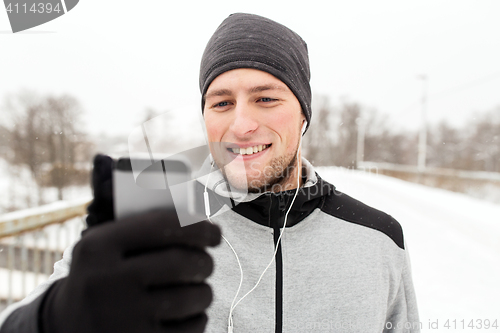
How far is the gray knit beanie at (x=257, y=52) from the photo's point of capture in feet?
3.78

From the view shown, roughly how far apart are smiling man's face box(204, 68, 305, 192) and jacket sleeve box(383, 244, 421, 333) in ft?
2.03

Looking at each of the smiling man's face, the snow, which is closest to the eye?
the smiling man's face

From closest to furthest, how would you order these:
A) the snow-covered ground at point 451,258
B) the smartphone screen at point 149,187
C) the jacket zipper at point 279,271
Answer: the smartphone screen at point 149,187 < the jacket zipper at point 279,271 < the snow-covered ground at point 451,258

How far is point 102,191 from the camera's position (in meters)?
0.40

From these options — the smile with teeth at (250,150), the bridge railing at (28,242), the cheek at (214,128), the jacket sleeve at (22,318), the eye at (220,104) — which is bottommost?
the bridge railing at (28,242)

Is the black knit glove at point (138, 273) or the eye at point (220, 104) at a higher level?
the eye at point (220, 104)

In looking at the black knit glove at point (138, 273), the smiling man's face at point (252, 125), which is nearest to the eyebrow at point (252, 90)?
the smiling man's face at point (252, 125)

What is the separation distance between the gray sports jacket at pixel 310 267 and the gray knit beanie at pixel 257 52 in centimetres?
48

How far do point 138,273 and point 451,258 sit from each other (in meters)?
4.54

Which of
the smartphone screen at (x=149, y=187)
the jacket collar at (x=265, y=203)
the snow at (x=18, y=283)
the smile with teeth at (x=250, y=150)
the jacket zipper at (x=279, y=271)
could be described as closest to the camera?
the smartphone screen at (x=149, y=187)

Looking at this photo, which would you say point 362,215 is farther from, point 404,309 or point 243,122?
point 243,122

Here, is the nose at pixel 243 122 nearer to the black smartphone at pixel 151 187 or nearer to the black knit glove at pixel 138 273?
the black smartphone at pixel 151 187

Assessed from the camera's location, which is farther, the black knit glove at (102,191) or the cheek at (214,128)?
the cheek at (214,128)

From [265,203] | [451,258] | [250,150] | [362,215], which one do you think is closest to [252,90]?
[250,150]
